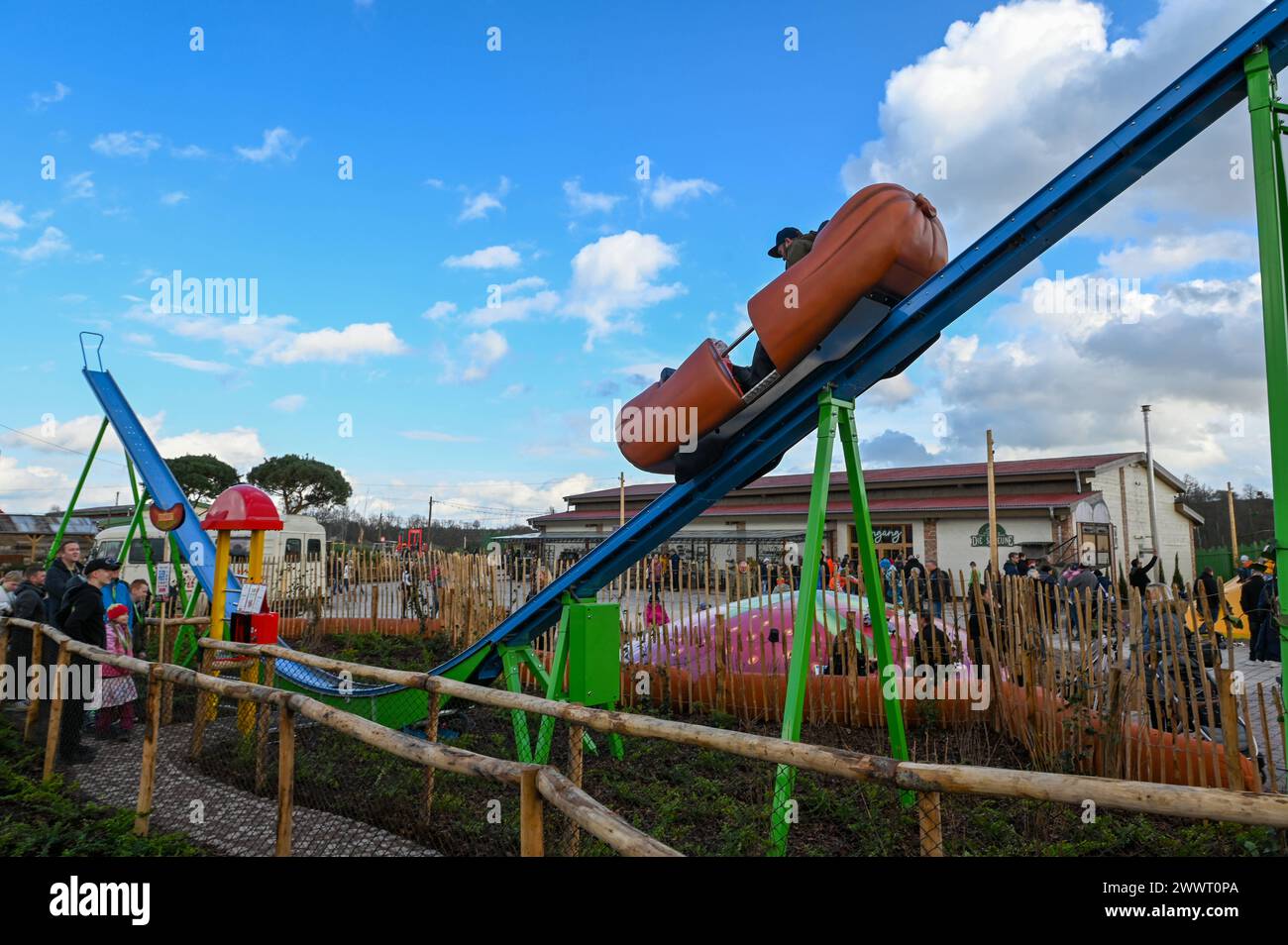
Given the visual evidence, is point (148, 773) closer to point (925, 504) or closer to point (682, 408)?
point (682, 408)

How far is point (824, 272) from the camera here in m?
5.00

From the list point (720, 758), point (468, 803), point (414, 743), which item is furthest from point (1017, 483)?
point (414, 743)

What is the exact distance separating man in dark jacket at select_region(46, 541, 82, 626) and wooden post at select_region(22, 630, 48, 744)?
4.28ft

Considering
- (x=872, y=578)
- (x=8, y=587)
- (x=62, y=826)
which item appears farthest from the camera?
(x=8, y=587)

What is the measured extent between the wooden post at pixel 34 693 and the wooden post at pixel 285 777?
4.49 metres

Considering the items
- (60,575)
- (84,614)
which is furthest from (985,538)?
(84,614)

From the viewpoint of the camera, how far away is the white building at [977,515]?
24.0 m

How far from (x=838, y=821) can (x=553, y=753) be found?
9.91ft

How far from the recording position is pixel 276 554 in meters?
22.7

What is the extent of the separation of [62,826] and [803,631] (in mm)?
4513

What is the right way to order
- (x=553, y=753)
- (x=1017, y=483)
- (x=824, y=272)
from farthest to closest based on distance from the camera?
(x=1017, y=483) → (x=553, y=753) → (x=824, y=272)
